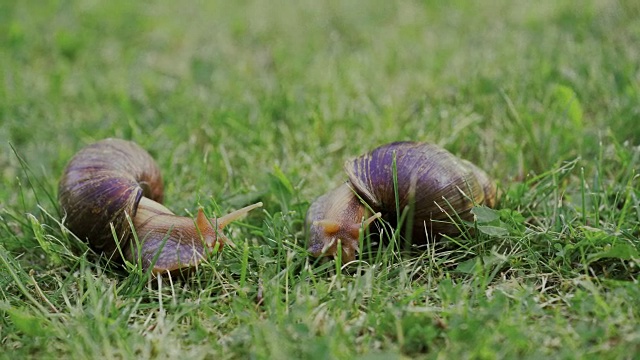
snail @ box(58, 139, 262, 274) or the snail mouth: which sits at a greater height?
snail @ box(58, 139, 262, 274)

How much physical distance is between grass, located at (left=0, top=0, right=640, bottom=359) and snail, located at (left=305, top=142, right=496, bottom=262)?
0.13 metres

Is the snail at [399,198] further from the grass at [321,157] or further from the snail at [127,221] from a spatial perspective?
the snail at [127,221]

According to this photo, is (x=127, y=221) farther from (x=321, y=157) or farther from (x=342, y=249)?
(x=321, y=157)

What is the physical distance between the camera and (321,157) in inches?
162

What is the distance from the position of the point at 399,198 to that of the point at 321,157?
1.08 metres

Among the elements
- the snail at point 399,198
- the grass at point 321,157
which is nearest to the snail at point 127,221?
the grass at point 321,157

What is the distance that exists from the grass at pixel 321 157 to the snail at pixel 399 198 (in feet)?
0.42

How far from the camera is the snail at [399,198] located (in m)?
3.06

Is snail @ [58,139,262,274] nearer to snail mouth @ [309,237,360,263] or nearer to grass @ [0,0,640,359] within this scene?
grass @ [0,0,640,359]

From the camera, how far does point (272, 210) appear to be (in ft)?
11.7

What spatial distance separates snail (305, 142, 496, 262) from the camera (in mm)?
3059

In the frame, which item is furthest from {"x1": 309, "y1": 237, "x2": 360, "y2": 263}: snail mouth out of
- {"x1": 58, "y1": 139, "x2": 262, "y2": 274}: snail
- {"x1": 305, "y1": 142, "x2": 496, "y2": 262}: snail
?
{"x1": 58, "y1": 139, "x2": 262, "y2": 274}: snail

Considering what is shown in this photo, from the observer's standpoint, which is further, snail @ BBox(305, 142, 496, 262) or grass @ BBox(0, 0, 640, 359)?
snail @ BBox(305, 142, 496, 262)

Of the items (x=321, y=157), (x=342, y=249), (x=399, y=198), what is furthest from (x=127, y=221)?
(x=321, y=157)
